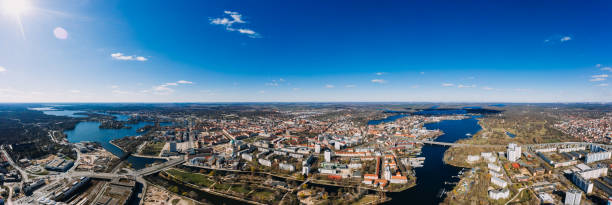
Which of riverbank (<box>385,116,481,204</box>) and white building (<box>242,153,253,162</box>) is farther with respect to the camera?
white building (<box>242,153,253,162</box>)

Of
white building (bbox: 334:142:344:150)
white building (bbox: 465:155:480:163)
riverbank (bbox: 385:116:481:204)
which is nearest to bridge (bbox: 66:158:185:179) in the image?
white building (bbox: 334:142:344:150)

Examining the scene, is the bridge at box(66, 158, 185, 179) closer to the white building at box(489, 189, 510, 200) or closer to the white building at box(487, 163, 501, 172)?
the white building at box(489, 189, 510, 200)

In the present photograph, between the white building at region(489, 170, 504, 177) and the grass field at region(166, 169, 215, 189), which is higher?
the white building at region(489, 170, 504, 177)

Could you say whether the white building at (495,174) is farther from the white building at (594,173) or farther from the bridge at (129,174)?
the bridge at (129,174)

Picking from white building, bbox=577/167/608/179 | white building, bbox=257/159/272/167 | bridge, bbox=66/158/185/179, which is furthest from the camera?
white building, bbox=257/159/272/167

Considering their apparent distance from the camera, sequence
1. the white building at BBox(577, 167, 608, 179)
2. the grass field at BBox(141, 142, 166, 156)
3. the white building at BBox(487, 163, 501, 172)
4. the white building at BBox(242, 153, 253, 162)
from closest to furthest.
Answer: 1. the white building at BBox(577, 167, 608, 179)
2. the white building at BBox(487, 163, 501, 172)
3. the white building at BBox(242, 153, 253, 162)
4. the grass field at BBox(141, 142, 166, 156)

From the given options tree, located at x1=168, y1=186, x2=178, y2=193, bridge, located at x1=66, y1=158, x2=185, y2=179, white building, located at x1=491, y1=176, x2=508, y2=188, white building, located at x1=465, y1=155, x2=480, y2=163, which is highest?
white building, located at x1=465, y1=155, x2=480, y2=163

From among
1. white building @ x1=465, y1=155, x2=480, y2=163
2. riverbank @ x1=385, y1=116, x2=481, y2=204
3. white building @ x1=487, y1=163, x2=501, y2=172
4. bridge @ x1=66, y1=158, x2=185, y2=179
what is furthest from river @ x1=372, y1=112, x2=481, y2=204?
bridge @ x1=66, y1=158, x2=185, y2=179

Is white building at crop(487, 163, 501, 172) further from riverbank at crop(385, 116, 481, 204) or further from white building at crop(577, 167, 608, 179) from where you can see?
white building at crop(577, 167, 608, 179)

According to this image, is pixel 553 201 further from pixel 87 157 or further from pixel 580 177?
pixel 87 157

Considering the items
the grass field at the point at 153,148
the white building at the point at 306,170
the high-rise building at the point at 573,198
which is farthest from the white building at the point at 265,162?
the high-rise building at the point at 573,198

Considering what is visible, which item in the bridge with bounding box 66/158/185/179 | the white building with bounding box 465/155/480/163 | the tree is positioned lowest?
the tree
